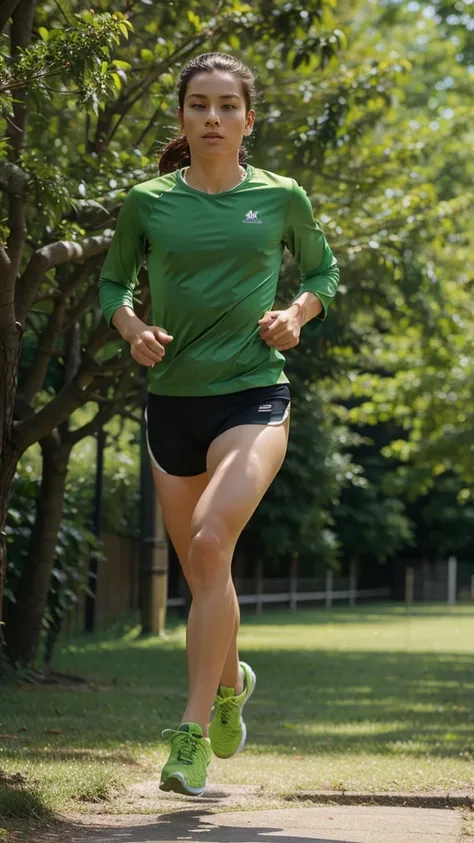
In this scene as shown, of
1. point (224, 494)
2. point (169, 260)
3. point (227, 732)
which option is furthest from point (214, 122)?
point (227, 732)

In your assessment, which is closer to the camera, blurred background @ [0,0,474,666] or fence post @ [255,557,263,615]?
blurred background @ [0,0,474,666]

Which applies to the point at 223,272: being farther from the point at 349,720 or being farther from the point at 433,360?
the point at 433,360

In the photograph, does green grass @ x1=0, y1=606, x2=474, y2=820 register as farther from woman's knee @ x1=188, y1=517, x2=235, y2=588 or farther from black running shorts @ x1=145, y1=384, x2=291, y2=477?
black running shorts @ x1=145, y1=384, x2=291, y2=477

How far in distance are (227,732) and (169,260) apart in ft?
5.73

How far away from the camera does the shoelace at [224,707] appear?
A: 5.11 m

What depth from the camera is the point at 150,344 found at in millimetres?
4383

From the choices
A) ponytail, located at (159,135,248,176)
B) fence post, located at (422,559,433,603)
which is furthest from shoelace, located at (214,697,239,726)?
fence post, located at (422,559,433,603)

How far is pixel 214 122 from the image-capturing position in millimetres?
4625

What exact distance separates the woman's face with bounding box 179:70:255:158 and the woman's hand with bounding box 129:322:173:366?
0.68 meters

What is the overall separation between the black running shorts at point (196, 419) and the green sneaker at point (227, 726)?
2.95 feet

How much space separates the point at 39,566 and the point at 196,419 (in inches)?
246

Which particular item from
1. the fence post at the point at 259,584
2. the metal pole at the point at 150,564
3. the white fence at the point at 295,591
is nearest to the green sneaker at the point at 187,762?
the metal pole at the point at 150,564

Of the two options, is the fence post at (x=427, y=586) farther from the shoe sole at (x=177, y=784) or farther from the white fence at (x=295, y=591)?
the shoe sole at (x=177, y=784)

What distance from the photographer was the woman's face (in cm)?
464
